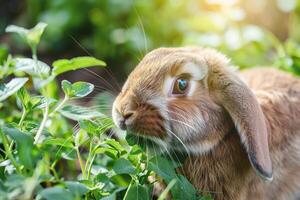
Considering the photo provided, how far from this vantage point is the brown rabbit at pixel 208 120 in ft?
9.76

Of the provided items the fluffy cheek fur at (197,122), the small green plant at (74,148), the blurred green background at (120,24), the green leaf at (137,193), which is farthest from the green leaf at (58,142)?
the blurred green background at (120,24)

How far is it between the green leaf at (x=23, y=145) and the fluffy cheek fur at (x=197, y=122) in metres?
0.65

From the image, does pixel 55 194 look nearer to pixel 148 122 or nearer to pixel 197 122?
pixel 148 122

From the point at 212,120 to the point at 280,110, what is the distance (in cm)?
54

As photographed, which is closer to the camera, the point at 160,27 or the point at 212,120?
the point at 212,120

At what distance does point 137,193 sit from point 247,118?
602 millimetres

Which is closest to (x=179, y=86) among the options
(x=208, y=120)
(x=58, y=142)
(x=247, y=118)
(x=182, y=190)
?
(x=208, y=120)

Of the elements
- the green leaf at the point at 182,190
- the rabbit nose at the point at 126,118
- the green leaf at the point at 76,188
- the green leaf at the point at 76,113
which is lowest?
the green leaf at the point at 182,190

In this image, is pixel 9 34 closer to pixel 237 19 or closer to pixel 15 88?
pixel 237 19

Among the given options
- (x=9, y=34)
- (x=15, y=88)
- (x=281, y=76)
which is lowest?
(x=9, y=34)

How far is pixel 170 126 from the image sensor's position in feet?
9.78

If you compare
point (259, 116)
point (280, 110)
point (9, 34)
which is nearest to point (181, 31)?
point (9, 34)

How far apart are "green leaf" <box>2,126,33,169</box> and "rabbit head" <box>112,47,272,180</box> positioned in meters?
0.46

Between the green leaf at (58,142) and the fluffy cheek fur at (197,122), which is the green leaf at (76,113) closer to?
the green leaf at (58,142)
